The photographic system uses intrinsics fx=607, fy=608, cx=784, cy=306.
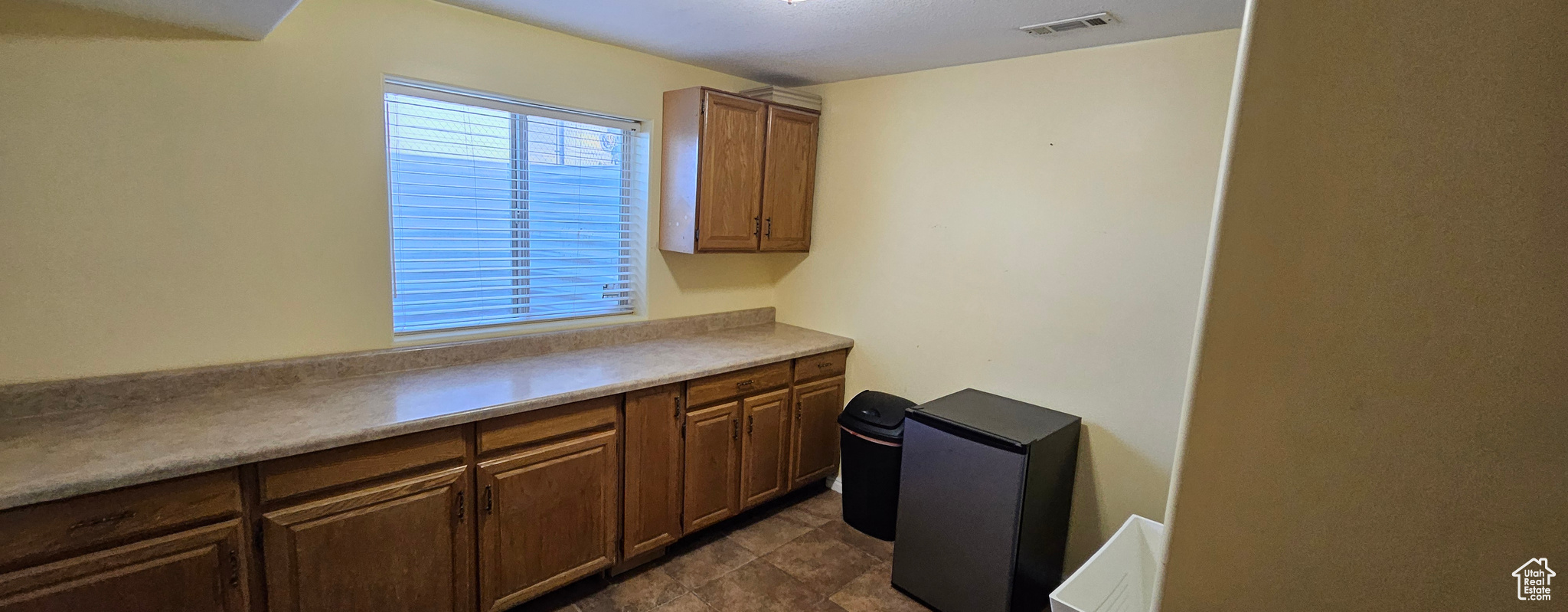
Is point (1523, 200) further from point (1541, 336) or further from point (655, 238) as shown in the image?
point (655, 238)

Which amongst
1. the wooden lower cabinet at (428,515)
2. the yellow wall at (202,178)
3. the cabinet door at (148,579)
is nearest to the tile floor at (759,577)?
the wooden lower cabinet at (428,515)

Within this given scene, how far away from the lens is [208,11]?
5.32 feet

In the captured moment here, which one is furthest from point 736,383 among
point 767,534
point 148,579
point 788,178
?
point 148,579

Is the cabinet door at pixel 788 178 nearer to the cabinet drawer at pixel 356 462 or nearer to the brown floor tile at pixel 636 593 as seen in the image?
the brown floor tile at pixel 636 593

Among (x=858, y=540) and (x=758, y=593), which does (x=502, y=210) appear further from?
(x=858, y=540)

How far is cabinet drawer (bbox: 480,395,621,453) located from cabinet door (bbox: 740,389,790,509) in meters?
0.71

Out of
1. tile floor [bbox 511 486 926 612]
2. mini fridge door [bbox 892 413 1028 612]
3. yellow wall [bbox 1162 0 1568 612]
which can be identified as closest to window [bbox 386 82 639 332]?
tile floor [bbox 511 486 926 612]

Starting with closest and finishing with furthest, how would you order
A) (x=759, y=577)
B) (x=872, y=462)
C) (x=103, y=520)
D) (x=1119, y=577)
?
(x=103, y=520)
(x=1119, y=577)
(x=759, y=577)
(x=872, y=462)

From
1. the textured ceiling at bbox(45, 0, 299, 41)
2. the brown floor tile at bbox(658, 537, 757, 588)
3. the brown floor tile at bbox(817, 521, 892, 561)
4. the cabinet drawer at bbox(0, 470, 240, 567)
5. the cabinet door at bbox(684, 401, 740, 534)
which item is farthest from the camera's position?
the brown floor tile at bbox(817, 521, 892, 561)

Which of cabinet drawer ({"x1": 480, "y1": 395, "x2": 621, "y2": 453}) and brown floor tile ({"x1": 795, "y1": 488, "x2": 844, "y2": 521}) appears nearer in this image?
cabinet drawer ({"x1": 480, "y1": 395, "x2": 621, "y2": 453})

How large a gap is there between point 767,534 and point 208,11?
2.68 metres

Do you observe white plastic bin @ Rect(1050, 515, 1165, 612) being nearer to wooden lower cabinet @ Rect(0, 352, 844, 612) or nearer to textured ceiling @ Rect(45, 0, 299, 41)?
wooden lower cabinet @ Rect(0, 352, 844, 612)

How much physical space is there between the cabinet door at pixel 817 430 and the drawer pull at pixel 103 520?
2.26 meters

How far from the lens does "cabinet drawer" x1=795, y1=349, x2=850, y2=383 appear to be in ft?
9.93
